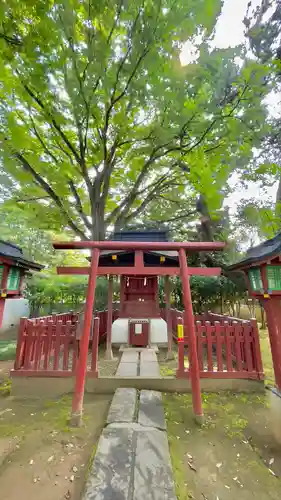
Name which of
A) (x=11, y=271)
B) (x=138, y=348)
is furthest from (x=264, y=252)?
(x=138, y=348)

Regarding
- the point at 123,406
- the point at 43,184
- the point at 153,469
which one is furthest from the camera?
the point at 43,184

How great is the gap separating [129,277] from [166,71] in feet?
24.0

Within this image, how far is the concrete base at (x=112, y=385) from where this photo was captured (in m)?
4.86

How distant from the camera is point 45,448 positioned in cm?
305

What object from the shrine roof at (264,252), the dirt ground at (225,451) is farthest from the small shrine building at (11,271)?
the shrine roof at (264,252)

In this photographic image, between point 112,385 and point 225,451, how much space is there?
2.60m

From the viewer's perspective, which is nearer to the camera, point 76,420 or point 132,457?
point 132,457

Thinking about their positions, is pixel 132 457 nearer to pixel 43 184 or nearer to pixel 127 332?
pixel 43 184

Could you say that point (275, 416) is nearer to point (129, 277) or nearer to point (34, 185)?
point (129, 277)

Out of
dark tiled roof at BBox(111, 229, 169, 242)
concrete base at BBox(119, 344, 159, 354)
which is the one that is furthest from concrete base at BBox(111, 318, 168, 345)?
dark tiled roof at BBox(111, 229, 169, 242)

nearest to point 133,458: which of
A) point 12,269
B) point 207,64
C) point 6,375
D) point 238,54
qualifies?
point 12,269

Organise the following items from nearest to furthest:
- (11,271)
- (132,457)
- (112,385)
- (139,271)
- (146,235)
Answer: (132,457) < (11,271) < (139,271) < (112,385) < (146,235)

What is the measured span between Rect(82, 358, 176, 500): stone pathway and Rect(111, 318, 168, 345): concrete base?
15.5 ft

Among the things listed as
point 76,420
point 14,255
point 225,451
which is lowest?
point 225,451
